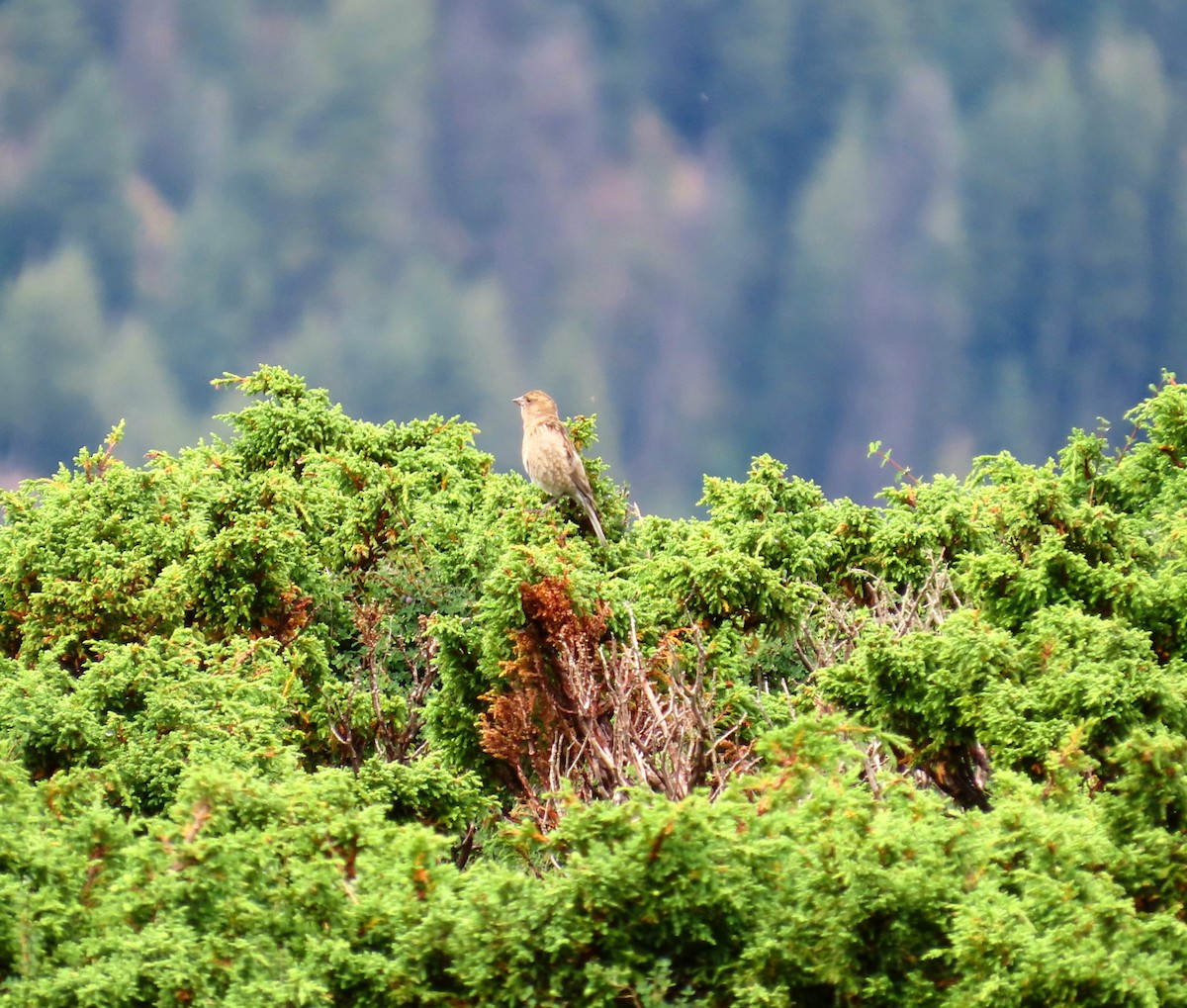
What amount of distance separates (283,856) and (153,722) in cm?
379

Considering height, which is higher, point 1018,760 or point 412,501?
point 412,501

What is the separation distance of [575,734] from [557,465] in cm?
514

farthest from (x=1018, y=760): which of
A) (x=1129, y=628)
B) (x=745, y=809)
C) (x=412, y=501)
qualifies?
(x=412, y=501)

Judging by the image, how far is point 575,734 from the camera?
41.3 feet

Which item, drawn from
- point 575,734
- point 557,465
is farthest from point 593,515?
point 575,734

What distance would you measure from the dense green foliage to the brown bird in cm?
23

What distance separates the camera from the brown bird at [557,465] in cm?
1719

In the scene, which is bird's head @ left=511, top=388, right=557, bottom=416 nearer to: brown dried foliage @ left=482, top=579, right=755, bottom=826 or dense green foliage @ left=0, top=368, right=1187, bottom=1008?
dense green foliage @ left=0, top=368, right=1187, bottom=1008

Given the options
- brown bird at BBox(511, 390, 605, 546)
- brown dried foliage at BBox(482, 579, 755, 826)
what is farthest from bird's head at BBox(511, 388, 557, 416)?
brown dried foliage at BBox(482, 579, 755, 826)

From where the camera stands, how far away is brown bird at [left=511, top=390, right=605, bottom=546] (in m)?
17.2

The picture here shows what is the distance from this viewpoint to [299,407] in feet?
68.0

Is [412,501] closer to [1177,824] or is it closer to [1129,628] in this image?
[1129,628]

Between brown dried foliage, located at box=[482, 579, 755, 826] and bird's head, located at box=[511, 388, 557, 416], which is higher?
bird's head, located at box=[511, 388, 557, 416]

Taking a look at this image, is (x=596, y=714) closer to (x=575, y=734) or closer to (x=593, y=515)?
(x=575, y=734)
